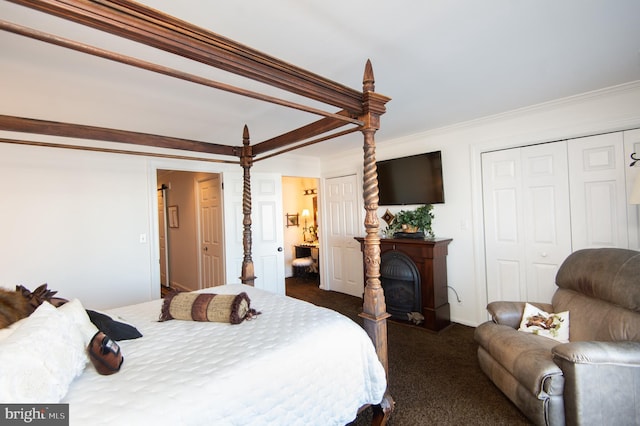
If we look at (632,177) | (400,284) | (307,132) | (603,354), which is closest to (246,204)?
(307,132)

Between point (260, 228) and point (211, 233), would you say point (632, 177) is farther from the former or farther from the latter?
point (211, 233)

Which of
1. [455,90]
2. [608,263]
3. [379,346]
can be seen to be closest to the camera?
[379,346]

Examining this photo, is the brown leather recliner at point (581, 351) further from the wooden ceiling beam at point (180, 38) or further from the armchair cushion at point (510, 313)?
the wooden ceiling beam at point (180, 38)

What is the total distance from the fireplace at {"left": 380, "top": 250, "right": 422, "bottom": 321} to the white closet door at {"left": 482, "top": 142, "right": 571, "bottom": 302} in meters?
0.81

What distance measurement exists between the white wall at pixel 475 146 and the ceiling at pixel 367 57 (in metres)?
0.24

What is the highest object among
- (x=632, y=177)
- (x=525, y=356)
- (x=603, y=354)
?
(x=632, y=177)

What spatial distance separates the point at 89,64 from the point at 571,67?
3.25 m

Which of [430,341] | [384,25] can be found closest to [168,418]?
[384,25]

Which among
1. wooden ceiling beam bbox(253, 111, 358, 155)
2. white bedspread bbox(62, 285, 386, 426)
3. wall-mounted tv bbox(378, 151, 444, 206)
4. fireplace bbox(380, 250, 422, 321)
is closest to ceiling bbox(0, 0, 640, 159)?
wooden ceiling beam bbox(253, 111, 358, 155)

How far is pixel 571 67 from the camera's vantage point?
7.11ft

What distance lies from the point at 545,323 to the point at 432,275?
1198 mm

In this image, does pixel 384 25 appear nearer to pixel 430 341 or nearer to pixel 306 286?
pixel 430 341

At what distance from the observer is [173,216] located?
18.3 feet

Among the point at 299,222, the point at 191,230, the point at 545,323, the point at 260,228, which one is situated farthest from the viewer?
the point at 299,222
